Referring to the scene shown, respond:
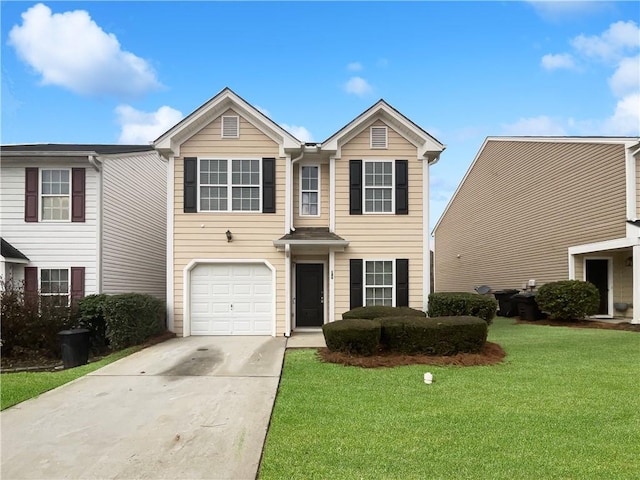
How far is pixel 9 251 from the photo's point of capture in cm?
1351

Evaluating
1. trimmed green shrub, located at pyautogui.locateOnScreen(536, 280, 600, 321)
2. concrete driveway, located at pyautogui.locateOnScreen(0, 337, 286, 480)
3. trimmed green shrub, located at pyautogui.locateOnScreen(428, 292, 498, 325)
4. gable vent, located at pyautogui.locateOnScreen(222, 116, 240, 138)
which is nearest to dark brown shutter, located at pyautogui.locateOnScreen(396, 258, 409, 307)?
trimmed green shrub, located at pyautogui.locateOnScreen(428, 292, 498, 325)

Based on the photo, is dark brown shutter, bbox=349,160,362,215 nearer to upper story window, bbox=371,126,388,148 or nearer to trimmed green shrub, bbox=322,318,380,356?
upper story window, bbox=371,126,388,148

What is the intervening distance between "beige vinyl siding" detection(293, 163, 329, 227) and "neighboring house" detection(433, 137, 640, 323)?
9.59m

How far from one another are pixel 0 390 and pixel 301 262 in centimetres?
834

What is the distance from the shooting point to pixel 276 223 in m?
13.7

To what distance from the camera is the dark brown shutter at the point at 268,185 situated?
44.8ft

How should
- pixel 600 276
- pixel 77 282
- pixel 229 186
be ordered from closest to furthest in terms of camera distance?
pixel 229 186
pixel 77 282
pixel 600 276

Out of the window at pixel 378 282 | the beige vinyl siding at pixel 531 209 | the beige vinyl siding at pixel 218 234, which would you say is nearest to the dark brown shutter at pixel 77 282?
the beige vinyl siding at pixel 218 234

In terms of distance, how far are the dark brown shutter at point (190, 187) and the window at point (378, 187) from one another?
16.9ft

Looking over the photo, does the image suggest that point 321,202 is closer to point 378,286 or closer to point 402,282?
point 378,286

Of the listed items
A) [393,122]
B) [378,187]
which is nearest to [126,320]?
[378,187]

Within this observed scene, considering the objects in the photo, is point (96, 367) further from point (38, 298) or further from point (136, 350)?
point (38, 298)

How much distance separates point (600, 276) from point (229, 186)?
556 inches

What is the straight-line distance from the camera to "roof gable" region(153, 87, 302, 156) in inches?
526
